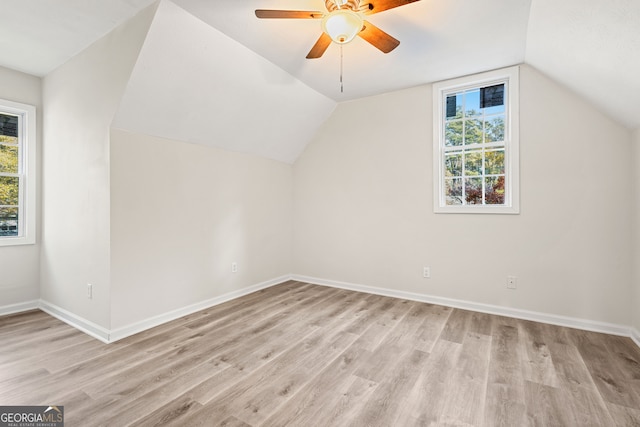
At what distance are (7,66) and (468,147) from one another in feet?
17.0

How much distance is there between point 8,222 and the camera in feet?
11.1

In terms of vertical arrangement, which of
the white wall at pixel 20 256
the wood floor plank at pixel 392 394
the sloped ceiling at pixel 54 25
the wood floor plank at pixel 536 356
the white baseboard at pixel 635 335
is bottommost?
the wood floor plank at pixel 392 394

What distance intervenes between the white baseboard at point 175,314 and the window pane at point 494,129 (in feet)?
11.4

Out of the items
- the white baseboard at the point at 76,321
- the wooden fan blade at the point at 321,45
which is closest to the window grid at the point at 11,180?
the white baseboard at the point at 76,321

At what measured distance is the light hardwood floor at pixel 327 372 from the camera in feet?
5.64

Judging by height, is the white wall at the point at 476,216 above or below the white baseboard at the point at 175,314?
above

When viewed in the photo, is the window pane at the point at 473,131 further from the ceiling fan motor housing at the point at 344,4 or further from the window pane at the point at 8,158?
the window pane at the point at 8,158

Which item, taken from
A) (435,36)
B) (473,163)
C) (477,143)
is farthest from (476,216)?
(435,36)

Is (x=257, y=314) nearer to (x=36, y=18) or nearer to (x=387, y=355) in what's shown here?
(x=387, y=355)

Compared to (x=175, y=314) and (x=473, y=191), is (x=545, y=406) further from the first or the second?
(x=175, y=314)

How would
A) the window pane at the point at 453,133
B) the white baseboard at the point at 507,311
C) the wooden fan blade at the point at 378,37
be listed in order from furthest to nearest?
the window pane at the point at 453,133, the white baseboard at the point at 507,311, the wooden fan blade at the point at 378,37

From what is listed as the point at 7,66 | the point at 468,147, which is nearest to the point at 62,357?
the point at 7,66

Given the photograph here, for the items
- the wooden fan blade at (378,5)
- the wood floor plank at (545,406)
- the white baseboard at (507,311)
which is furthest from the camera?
the white baseboard at (507,311)

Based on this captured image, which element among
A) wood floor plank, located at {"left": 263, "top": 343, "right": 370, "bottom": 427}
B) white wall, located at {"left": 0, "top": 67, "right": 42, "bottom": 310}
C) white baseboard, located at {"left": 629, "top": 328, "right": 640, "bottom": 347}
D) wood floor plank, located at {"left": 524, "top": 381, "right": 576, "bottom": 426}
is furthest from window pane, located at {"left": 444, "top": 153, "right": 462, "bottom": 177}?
white wall, located at {"left": 0, "top": 67, "right": 42, "bottom": 310}
